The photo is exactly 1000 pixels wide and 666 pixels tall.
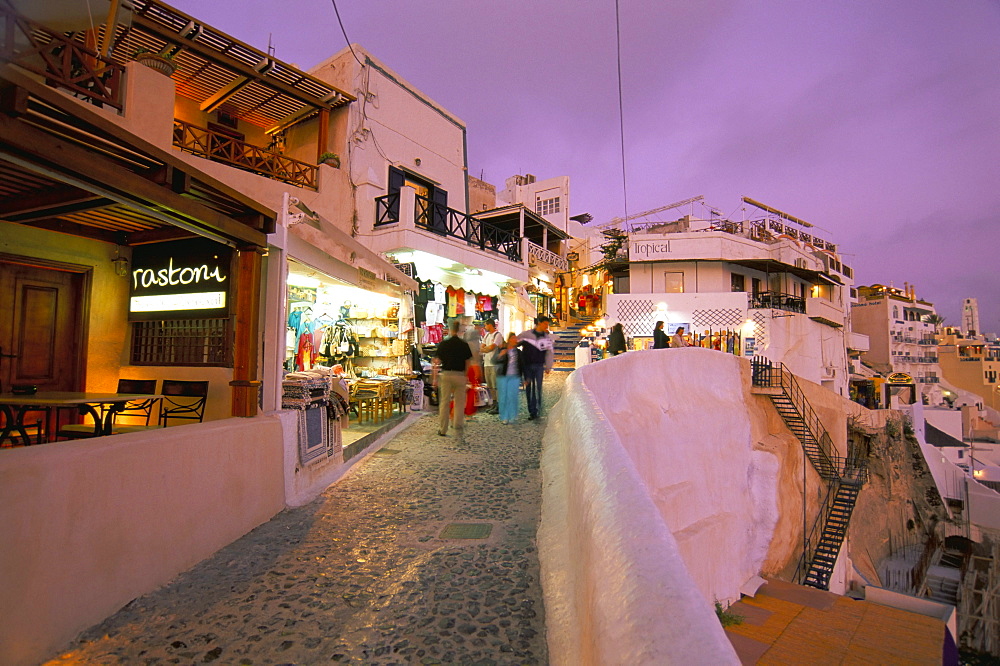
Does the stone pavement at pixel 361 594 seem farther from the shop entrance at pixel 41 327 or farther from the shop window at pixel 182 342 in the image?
the shop entrance at pixel 41 327

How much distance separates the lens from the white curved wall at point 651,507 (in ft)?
4.38

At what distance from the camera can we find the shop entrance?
18.2 feet

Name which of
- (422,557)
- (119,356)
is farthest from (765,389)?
(119,356)

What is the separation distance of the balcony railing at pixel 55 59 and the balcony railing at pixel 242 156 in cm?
218

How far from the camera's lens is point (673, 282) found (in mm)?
26234

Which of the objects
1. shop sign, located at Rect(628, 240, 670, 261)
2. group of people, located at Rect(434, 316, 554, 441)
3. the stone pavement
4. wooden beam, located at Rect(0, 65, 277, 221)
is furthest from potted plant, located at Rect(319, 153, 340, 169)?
shop sign, located at Rect(628, 240, 670, 261)

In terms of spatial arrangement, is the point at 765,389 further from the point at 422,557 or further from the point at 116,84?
the point at 116,84

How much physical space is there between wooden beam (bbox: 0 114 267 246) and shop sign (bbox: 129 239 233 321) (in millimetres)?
981

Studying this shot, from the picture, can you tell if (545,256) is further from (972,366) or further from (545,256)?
(972,366)

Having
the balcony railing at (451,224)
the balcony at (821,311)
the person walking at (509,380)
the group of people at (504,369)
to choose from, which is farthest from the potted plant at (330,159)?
the balcony at (821,311)

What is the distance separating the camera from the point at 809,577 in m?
13.6

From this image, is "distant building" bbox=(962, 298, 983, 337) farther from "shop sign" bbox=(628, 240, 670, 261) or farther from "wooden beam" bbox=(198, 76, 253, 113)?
"wooden beam" bbox=(198, 76, 253, 113)

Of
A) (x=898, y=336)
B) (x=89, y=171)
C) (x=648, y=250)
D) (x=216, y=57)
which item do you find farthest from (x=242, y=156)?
(x=898, y=336)

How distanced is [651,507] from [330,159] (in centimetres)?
1391
